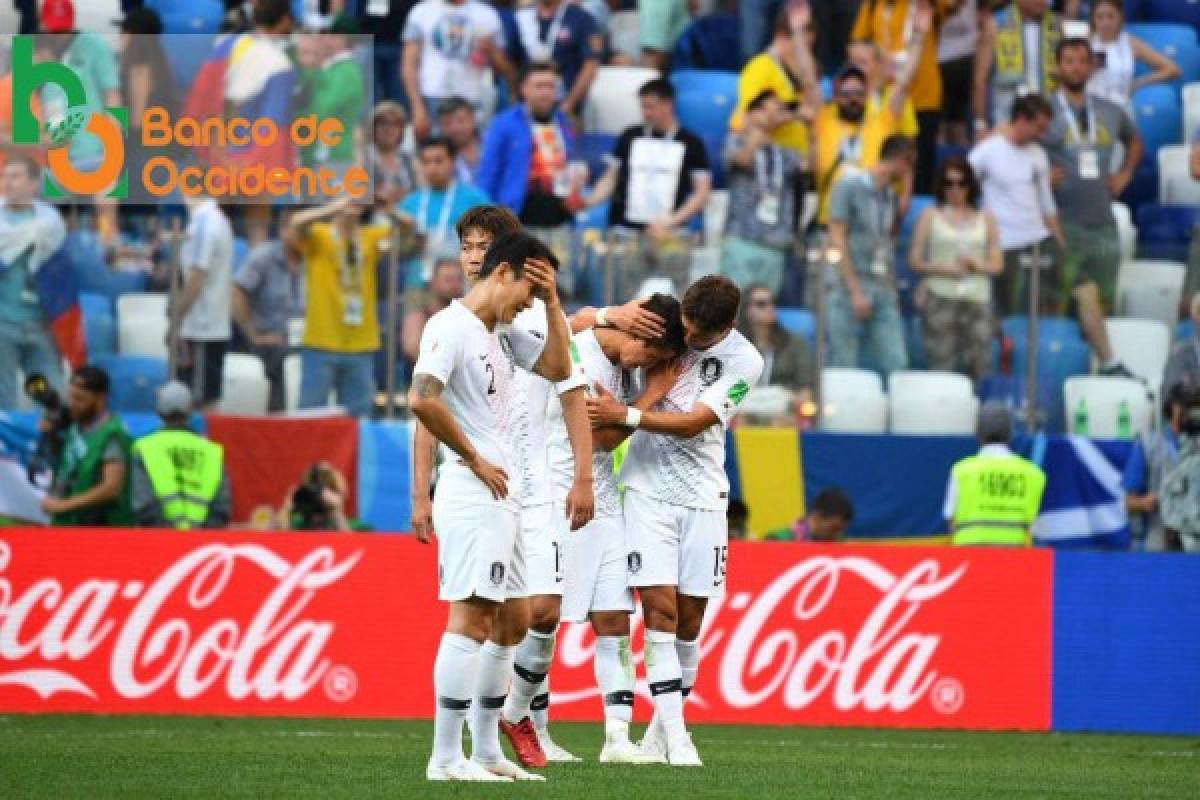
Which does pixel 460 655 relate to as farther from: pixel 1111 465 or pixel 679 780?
pixel 1111 465

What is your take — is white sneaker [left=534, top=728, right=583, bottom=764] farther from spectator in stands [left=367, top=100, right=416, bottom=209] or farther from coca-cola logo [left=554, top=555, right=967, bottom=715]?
spectator in stands [left=367, top=100, right=416, bottom=209]

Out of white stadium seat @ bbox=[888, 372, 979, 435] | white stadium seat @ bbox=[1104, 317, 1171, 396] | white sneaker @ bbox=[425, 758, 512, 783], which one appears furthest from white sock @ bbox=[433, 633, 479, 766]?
white stadium seat @ bbox=[1104, 317, 1171, 396]

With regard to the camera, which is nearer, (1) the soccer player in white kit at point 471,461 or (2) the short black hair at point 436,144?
(1) the soccer player in white kit at point 471,461

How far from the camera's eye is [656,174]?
20547mm

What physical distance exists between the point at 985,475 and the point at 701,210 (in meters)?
3.77

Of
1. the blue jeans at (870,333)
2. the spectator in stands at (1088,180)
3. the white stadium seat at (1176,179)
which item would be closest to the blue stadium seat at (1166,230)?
the white stadium seat at (1176,179)

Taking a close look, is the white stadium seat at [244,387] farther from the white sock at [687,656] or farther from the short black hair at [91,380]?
the white sock at [687,656]

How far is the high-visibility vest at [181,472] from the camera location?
1738 cm

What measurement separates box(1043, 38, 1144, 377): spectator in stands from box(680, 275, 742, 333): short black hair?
26.7 feet

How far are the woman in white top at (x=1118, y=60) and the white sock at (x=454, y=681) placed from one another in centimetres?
1431

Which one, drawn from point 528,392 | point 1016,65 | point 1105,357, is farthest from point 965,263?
point 528,392

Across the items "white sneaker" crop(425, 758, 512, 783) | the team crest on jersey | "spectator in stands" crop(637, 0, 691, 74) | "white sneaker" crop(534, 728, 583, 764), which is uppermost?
"spectator in stands" crop(637, 0, 691, 74)

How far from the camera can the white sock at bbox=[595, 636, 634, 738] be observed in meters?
12.2

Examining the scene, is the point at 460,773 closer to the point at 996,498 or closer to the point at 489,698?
the point at 489,698
